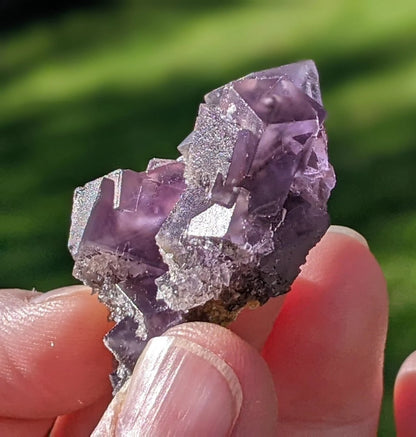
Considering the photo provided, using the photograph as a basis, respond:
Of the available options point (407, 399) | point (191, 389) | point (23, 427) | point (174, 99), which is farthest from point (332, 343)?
point (174, 99)

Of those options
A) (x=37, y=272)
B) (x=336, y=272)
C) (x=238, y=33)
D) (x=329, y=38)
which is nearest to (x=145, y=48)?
(x=238, y=33)

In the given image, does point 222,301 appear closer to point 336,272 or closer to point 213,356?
point 213,356

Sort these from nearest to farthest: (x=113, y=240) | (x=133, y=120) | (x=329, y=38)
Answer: (x=113, y=240)
(x=133, y=120)
(x=329, y=38)

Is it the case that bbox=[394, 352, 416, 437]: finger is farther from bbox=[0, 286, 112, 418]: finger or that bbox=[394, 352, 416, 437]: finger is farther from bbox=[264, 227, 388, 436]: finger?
bbox=[0, 286, 112, 418]: finger

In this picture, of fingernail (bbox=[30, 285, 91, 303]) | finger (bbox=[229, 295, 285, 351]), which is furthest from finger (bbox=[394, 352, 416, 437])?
fingernail (bbox=[30, 285, 91, 303])

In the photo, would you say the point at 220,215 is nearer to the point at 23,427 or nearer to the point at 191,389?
the point at 191,389

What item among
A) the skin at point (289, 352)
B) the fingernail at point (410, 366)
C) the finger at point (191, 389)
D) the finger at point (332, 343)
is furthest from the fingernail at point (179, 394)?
the fingernail at point (410, 366)
